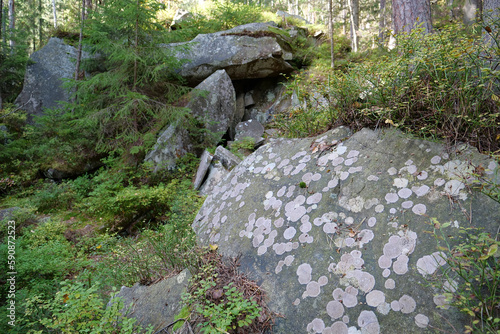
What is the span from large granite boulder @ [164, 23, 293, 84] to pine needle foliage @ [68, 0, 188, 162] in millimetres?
1226

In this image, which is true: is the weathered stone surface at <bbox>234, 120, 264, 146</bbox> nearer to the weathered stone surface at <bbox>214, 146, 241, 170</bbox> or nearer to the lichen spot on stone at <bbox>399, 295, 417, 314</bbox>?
the weathered stone surface at <bbox>214, 146, 241, 170</bbox>

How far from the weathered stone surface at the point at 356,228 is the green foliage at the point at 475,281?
0.08 metres

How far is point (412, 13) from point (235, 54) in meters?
5.37

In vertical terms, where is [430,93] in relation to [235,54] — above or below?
below

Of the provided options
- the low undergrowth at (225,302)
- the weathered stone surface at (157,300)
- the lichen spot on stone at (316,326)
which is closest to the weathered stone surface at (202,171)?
the weathered stone surface at (157,300)

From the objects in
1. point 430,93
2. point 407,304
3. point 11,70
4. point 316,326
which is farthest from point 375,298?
point 11,70

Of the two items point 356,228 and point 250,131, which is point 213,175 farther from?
point 356,228

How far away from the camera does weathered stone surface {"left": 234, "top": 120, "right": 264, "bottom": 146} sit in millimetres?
7754

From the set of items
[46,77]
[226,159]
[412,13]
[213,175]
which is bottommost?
[213,175]

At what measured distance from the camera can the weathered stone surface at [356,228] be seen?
155 centimetres

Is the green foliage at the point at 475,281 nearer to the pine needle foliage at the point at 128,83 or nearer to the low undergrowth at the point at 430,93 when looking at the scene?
the low undergrowth at the point at 430,93

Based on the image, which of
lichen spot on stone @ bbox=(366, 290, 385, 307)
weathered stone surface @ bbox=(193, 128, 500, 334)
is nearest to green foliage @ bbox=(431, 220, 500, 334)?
weathered stone surface @ bbox=(193, 128, 500, 334)

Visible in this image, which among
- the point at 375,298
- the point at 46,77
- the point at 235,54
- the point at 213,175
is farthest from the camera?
the point at 46,77

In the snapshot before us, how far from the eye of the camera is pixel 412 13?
168 inches
